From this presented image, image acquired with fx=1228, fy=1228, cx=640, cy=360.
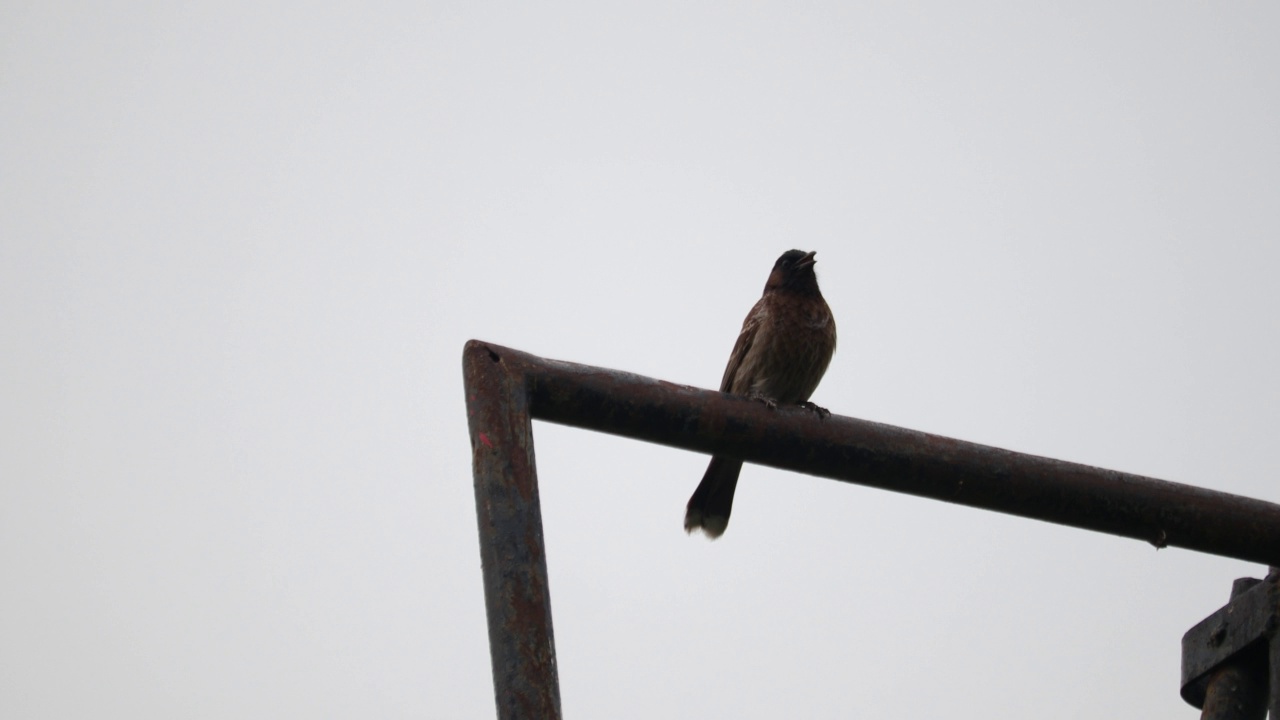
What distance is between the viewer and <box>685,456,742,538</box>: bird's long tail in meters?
5.15

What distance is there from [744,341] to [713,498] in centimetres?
110

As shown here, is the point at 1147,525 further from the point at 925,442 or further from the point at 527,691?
the point at 527,691

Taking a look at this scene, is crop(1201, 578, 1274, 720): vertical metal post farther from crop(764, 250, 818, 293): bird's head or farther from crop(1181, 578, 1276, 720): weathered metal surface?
crop(764, 250, 818, 293): bird's head

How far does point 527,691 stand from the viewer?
148cm

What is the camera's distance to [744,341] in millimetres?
6023

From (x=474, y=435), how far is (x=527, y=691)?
0.38 m

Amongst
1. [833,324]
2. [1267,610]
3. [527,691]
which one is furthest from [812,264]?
[527,691]

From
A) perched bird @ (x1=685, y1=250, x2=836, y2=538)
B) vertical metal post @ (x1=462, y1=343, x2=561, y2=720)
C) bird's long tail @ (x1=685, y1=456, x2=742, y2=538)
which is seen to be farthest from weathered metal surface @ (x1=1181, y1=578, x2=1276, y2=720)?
perched bird @ (x1=685, y1=250, x2=836, y2=538)

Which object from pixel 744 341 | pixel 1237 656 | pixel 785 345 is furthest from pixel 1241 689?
pixel 744 341

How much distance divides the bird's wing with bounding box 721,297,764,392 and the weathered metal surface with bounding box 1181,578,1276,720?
360 centimetres

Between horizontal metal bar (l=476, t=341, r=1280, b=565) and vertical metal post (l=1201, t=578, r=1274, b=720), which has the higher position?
horizontal metal bar (l=476, t=341, r=1280, b=565)

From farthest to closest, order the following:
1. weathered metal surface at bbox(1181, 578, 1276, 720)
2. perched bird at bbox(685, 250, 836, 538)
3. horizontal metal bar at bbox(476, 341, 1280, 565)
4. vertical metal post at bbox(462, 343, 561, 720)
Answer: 1. perched bird at bbox(685, 250, 836, 538)
2. weathered metal surface at bbox(1181, 578, 1276, 720)
3. horizontal metal bar at bbox(476, 341, 1280, 565)
4. vertical metal post at bbox(462, 343, 561, 720)

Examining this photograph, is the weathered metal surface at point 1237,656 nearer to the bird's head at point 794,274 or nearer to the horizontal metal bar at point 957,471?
the horizontal metal bar at point 957,471

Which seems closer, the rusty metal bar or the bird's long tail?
the rusty metal bar
